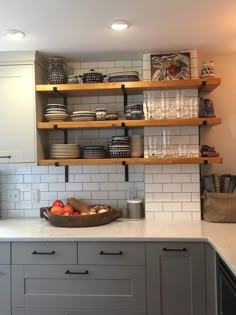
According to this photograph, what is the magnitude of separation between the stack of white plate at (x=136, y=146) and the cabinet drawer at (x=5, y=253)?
1194 mm

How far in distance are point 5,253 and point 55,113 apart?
1157mm

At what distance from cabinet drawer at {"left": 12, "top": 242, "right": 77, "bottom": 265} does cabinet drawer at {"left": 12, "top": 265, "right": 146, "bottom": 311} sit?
38mm

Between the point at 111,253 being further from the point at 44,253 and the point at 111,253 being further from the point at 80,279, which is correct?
the point at 44,253

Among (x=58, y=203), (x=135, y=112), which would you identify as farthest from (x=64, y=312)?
(x=135, y=112)

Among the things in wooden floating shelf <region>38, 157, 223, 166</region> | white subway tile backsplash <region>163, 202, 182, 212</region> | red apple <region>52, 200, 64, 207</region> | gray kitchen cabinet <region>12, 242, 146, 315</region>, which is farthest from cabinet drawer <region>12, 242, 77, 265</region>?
white subway tile backsplash <region>163, 202, 182, 212</region>

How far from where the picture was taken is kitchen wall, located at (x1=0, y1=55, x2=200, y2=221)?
2.82m

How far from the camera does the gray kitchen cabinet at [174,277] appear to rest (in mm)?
2242

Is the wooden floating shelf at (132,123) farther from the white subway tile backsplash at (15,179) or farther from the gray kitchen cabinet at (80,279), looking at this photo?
the gray kitchen cabinet at (80,279)

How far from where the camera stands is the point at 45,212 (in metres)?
2.76

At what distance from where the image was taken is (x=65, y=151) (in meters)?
2.73

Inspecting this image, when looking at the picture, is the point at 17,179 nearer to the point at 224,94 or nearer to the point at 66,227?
the point at 66,227

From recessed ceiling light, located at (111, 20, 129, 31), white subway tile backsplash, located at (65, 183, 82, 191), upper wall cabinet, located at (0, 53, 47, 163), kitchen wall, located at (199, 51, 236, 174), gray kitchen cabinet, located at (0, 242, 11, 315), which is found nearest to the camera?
recessed ceiling light, located at (111, 20, 129, 31)

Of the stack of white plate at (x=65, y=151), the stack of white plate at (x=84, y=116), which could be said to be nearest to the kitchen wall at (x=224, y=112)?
the stack of white plate at (x=84, y=116)

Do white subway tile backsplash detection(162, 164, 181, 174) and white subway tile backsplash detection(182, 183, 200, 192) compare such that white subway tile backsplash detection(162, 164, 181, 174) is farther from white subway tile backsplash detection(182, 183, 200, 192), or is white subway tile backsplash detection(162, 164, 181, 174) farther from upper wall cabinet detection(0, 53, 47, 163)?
upper wall cabinet detection(0, 53, 47, 163)
